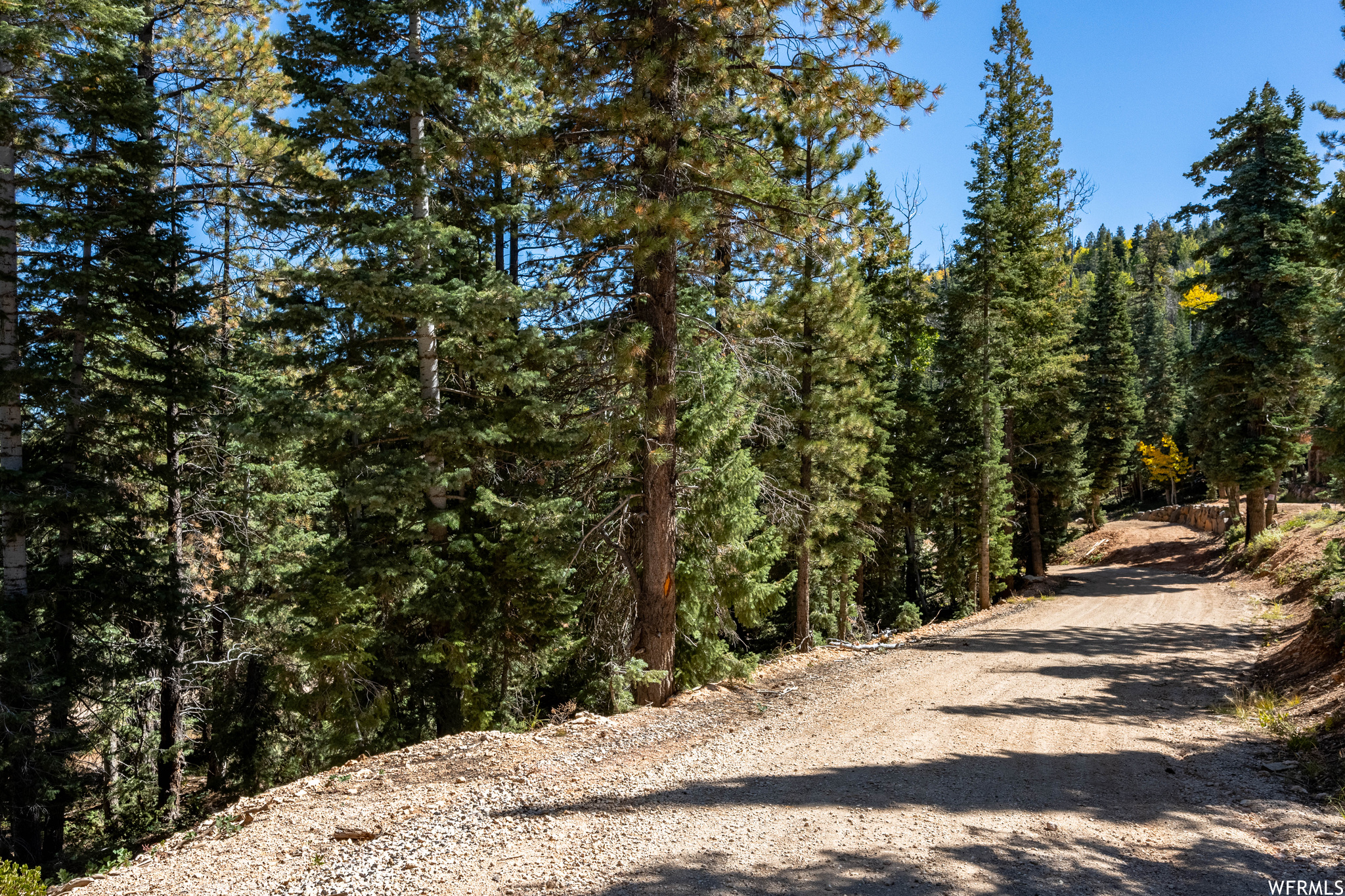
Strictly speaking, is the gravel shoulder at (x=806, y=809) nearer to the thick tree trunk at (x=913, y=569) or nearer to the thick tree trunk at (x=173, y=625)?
the thick tree trunk at (x=173, y=625)

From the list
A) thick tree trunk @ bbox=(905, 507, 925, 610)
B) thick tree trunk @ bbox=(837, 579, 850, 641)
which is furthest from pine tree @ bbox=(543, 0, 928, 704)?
thick tree trunk @ bbox=(905, 507, 925, 610)

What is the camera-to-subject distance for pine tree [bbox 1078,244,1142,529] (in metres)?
33.9

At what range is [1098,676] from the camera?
33.8ft

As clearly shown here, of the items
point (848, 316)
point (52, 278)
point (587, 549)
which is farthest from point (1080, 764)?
point (52, 278)

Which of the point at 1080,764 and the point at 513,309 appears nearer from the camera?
the point at 1080,764

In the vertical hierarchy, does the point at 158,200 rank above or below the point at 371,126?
below

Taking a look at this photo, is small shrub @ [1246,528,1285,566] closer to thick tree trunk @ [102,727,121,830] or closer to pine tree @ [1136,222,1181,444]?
pine tree @ [1136,222,1181,444]

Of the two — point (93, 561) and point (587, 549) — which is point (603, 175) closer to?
point (587, 549)

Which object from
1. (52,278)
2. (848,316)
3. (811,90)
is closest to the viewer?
(811,90)

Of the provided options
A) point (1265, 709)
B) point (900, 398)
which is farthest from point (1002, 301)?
point (1265, 709)

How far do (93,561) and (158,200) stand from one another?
6023 millimetres

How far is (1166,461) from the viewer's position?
46844mm

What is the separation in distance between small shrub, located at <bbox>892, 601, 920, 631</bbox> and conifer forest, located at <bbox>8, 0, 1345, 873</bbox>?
877cm

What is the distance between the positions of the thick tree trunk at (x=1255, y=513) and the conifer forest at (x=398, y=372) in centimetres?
1393
